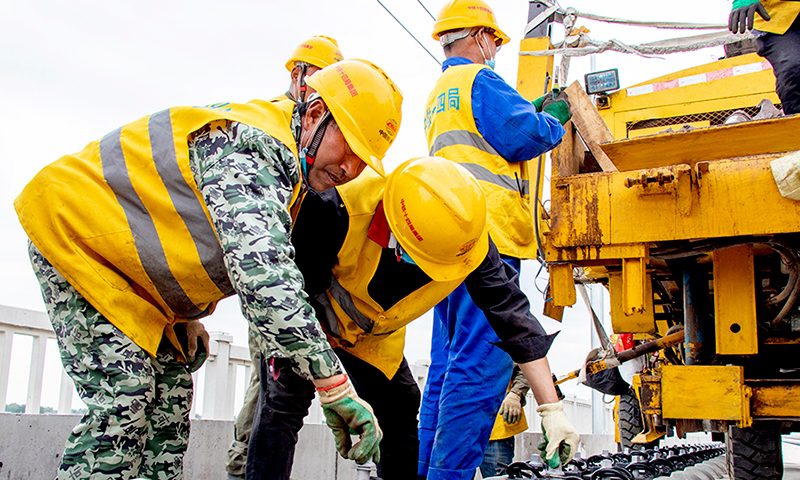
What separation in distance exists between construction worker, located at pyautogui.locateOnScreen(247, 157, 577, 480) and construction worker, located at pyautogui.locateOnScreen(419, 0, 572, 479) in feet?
0.22

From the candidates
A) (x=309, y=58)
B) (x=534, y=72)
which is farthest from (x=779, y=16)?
(x=309, y=58)

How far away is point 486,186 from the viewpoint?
3020mm

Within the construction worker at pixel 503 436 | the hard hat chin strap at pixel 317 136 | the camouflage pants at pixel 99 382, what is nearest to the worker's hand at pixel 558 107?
the construction worker at pixel 503 436

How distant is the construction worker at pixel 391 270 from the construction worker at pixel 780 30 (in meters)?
2.10

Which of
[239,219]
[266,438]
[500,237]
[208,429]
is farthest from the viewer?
[208,429]

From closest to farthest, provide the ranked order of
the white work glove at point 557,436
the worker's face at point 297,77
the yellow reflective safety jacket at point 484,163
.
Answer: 1. the white work glove at point 557,436
2. the yellow reflective safety jacket at point 484,163
3. the worker's face at point 297,77

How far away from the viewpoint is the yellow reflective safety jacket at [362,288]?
2.38m

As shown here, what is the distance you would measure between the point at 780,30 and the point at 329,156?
2.90m

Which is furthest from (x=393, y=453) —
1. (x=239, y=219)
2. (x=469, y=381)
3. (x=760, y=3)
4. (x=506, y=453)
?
(x=760, y=3)

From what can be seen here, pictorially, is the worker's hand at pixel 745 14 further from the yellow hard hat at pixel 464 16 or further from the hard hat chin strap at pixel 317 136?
the hard hat chin strap at pixel 317 136

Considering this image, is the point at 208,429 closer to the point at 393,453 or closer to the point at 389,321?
the point at 393,453

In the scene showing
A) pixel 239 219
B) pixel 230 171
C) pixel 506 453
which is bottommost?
pixel 506 453

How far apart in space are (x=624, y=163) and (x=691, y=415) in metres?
1.18

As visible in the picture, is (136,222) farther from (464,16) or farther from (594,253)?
(464,16)
